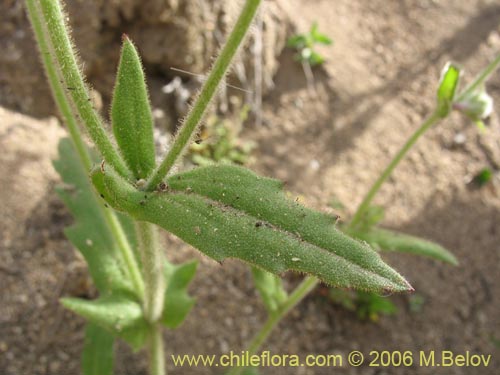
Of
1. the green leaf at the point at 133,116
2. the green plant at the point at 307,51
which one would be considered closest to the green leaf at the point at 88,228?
the green leaf at the point at 133,116

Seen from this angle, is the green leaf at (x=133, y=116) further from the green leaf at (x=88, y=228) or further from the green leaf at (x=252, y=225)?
the green leaf at (x=88, y=228)

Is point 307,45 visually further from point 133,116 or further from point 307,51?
point 133,116

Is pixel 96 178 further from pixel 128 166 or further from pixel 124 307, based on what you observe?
pixel 124 307

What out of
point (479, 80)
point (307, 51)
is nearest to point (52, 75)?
point (479, 80)

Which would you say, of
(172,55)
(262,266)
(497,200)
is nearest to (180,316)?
(262,266)

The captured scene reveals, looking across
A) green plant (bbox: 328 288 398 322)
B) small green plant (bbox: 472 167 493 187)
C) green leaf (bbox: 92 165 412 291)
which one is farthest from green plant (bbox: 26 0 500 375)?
small green plant (bbox: 472 167 493 187)

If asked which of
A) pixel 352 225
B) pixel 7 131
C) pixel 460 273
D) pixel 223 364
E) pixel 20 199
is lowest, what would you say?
pixel 223 364

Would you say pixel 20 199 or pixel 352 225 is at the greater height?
pixel 352 225
